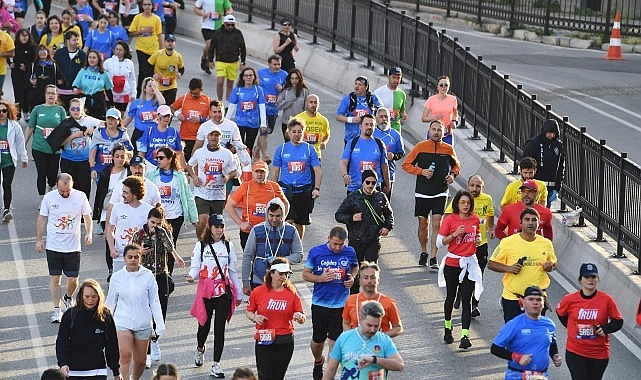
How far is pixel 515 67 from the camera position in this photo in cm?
3167

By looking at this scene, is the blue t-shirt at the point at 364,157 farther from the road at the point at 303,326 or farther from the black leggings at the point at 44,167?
the black leggings at the point at 44,167

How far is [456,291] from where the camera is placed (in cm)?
1675

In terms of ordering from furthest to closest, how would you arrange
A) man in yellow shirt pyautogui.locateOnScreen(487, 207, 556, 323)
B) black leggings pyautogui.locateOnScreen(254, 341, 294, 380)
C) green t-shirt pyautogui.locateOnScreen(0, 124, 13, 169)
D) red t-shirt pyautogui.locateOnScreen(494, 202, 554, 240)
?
green t-shirt pyautogui.locateOnScreen(0, 124, 13, 169) → red t-shirt pyautogui.locateOnScreen(494, 202, 554, 240) → man in yellow shirt pyautogui.locateOnScreen(487, 207, 556, 323) → black leggings pyautogui.locateOnScreen(254, 341, 294, 380)

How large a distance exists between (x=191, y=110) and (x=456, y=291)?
671 cm

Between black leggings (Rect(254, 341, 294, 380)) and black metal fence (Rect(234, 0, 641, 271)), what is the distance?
5.10 metres

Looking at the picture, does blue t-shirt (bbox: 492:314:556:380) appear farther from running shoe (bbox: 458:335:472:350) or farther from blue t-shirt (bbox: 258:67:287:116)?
blue t-shirt (bbox: 258:67:287:116)

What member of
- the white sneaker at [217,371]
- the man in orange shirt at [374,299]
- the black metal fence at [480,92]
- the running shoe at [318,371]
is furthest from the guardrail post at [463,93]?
the man in orange shirt at [374,299]

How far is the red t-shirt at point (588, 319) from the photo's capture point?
14.3 metres

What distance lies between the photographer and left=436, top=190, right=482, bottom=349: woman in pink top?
648 inches

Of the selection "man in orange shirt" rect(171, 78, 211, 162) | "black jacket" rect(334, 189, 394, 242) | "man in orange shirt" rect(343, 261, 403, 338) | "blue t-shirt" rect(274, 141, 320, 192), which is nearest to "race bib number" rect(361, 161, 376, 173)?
"blue t-shirt" rect(274, 141, 320, 192)

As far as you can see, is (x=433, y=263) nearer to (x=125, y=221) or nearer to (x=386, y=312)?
(x=125, y=221)

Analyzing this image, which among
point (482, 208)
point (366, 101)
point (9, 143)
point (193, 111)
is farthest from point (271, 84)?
point (482, 208)

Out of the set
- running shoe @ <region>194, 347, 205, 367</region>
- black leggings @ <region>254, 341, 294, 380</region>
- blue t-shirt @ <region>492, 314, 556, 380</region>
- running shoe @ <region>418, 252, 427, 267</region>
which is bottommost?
running shoe @ <region>194, 347, 205, 367</region>

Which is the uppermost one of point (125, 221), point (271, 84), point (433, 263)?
point (271, 84)
